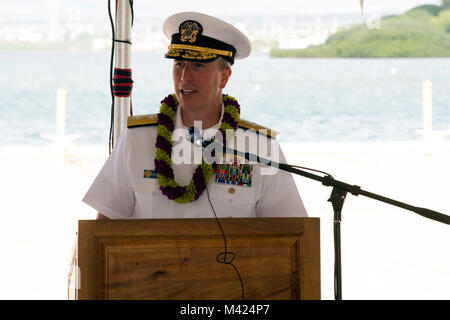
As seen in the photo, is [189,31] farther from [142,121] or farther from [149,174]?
[149,174]

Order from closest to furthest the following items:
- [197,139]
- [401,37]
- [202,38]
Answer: [197,139], [202,38], [401,37]

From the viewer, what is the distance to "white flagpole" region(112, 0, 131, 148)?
3043 millimetres

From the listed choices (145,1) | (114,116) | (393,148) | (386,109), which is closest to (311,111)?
(386,109)

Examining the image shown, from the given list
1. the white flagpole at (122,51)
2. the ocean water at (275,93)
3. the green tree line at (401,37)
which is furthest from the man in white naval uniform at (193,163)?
the green tree line at (401,37)

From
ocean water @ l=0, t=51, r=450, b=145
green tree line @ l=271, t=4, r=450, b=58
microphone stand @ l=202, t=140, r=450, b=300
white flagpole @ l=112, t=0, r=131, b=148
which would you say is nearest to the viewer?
microphone stand @ l=202, t=140, r=450, b=300

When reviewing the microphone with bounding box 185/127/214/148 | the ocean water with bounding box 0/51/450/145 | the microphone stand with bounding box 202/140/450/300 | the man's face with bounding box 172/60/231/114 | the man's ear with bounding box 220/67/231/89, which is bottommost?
the microphone stand with bounding box 202/140/450/300

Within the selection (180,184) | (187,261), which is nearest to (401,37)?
(180,184)

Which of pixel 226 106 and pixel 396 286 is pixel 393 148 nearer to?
pixel 396 286

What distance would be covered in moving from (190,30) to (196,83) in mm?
226

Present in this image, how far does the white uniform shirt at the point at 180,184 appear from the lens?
95.5 inches

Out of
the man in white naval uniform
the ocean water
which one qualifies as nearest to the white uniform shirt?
the man in white naval uniform

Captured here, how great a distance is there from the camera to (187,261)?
181 cm

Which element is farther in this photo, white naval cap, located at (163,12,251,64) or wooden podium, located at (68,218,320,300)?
white naval cap, located at (163,12,251,64)

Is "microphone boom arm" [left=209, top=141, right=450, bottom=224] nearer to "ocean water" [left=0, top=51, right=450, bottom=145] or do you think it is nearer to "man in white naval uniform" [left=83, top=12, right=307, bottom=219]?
"man in white naval uniform" [left=83, top=12, right=307, bottom=219]
